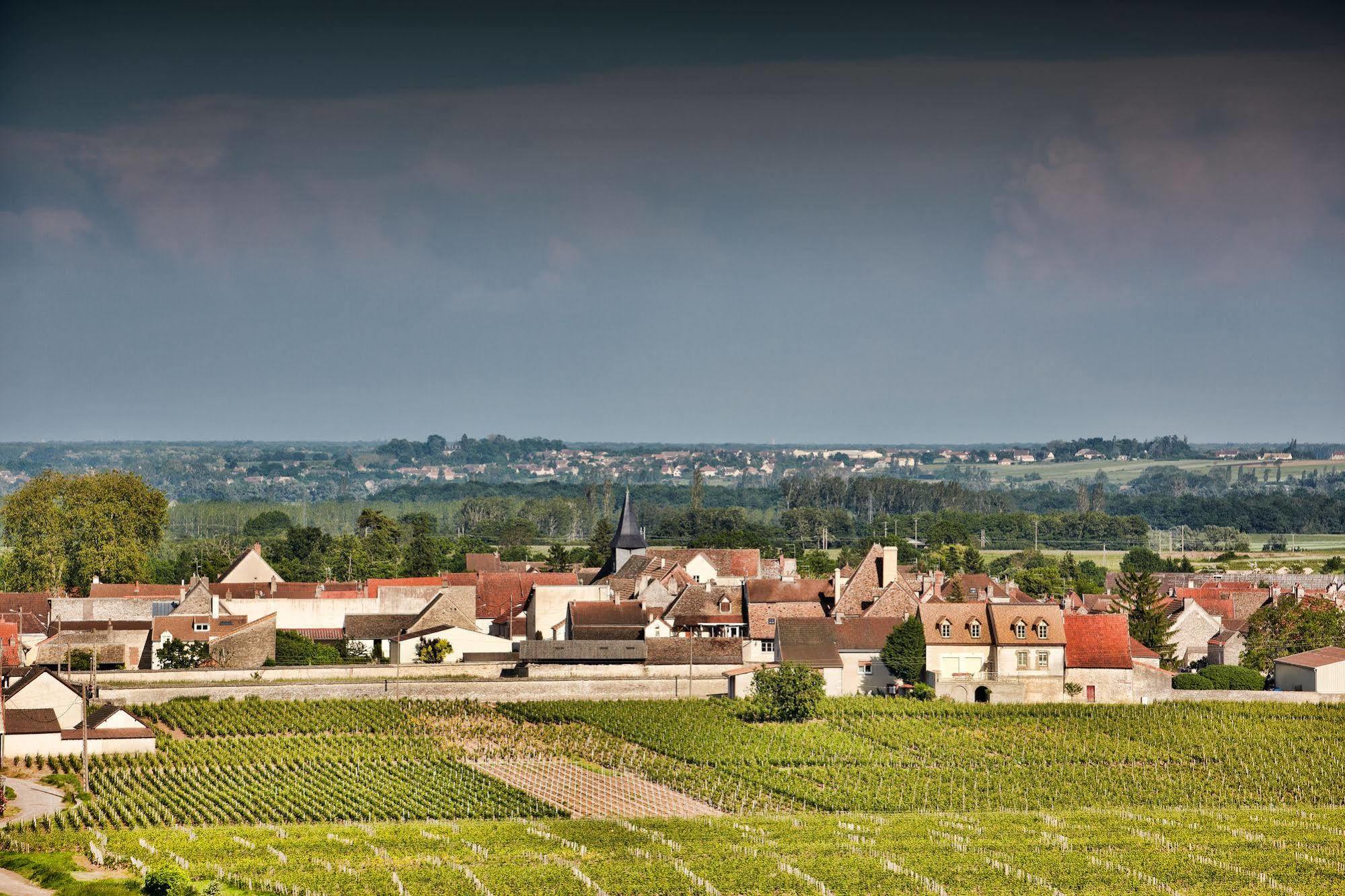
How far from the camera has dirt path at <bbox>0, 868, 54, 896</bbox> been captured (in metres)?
34.8

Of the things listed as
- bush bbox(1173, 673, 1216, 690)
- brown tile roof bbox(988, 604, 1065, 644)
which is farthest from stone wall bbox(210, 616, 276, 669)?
bush bbox(1173, 673, 1216, 690)

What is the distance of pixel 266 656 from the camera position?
221ft

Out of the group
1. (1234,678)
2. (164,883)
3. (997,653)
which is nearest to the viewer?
(164,883)

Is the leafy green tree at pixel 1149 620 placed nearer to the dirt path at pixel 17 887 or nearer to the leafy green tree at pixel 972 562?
the leafy green tree at pixel 972 562

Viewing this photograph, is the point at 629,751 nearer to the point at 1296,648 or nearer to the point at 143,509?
the point at 1296,648

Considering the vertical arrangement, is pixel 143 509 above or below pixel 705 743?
above

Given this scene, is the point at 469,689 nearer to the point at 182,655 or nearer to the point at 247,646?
the point at 247,646

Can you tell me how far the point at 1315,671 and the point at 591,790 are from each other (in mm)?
29161

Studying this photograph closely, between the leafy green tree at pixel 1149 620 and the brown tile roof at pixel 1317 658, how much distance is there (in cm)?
571

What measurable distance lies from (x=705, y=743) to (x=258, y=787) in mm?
14330

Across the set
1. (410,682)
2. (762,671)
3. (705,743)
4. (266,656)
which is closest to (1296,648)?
(762,671)

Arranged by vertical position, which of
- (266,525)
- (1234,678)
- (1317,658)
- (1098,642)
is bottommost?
(1234,678)

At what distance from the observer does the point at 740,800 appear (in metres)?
45.7

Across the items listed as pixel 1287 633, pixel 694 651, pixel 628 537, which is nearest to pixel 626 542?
pixel 628 537
